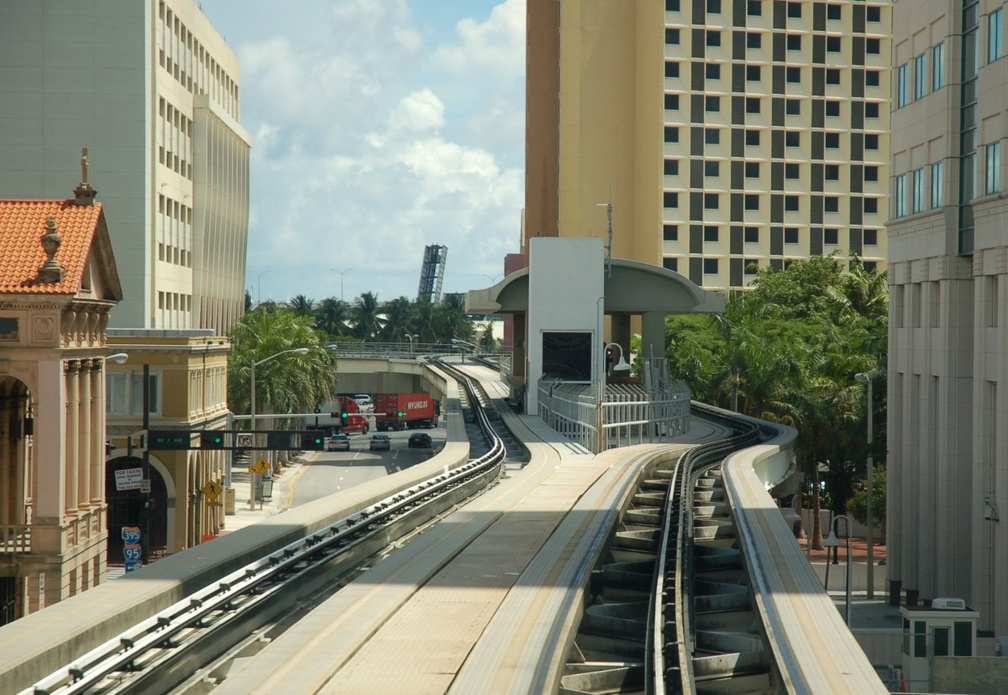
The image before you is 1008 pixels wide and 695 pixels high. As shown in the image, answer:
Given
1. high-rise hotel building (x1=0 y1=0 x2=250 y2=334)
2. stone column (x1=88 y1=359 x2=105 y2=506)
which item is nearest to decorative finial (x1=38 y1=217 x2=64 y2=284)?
stone column (x1=88 y1=359 x2=105 y2=506)

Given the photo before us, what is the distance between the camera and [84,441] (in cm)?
3195

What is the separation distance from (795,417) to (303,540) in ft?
154

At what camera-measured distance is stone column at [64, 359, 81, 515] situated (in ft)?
101

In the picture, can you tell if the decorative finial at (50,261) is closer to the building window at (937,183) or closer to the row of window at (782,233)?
the building window at (937,183)

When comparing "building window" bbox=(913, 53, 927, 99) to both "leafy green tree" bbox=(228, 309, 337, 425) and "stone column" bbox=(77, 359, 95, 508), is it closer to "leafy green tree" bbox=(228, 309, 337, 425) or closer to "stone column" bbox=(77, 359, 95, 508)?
"stone column" bbox=(77, 359, 95, 508)

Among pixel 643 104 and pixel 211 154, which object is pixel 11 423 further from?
pixel 643 104

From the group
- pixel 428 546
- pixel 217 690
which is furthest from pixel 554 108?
pixel 217 690

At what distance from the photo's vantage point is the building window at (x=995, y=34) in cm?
3544

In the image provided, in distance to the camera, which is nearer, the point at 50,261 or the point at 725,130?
the point at 50,261

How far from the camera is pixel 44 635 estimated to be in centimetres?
1191

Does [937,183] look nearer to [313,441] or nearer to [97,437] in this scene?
[313,441]

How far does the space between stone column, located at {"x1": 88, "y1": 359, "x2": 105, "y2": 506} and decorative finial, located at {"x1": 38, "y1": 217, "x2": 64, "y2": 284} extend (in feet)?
9.93

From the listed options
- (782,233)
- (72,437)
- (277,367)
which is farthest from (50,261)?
(782,233)

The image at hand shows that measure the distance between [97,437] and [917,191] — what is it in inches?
1092
